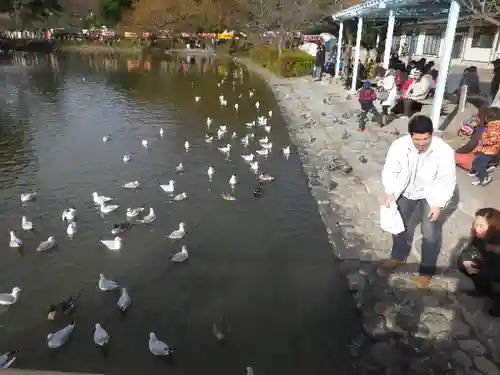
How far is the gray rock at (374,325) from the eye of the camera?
5.25 m

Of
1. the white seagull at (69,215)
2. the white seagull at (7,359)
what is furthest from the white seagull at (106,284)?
the white seagull at (69,215)

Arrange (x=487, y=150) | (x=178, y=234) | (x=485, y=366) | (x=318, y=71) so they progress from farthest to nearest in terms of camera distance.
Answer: (x=318, y=71) → (x=178, y=234) → (x=487, y=150) → (x=485, y=366)

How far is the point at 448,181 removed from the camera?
4805mm

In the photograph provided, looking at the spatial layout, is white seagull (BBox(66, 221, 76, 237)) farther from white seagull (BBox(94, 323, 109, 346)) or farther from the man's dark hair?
the man's dark hair

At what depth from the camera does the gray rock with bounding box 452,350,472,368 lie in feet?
14.9

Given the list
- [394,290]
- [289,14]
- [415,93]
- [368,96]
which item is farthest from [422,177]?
[289,14]

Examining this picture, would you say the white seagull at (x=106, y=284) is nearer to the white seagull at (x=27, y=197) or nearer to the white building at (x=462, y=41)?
the white seagull at (x=27, y=197)

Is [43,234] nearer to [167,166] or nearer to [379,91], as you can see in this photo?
[167,166]

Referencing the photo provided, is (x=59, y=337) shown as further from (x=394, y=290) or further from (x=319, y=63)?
(x=319, y=63)

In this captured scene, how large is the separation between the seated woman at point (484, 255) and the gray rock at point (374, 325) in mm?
1221

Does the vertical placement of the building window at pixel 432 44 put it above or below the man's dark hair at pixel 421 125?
above

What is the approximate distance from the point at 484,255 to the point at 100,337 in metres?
4.82

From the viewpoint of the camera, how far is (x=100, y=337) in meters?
5.49

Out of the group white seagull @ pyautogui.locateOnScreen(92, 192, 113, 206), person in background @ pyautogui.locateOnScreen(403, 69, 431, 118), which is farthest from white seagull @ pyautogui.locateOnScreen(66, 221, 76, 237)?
person in background @ pyautogui.locateOnScreen(403, 69, 431, 118)
